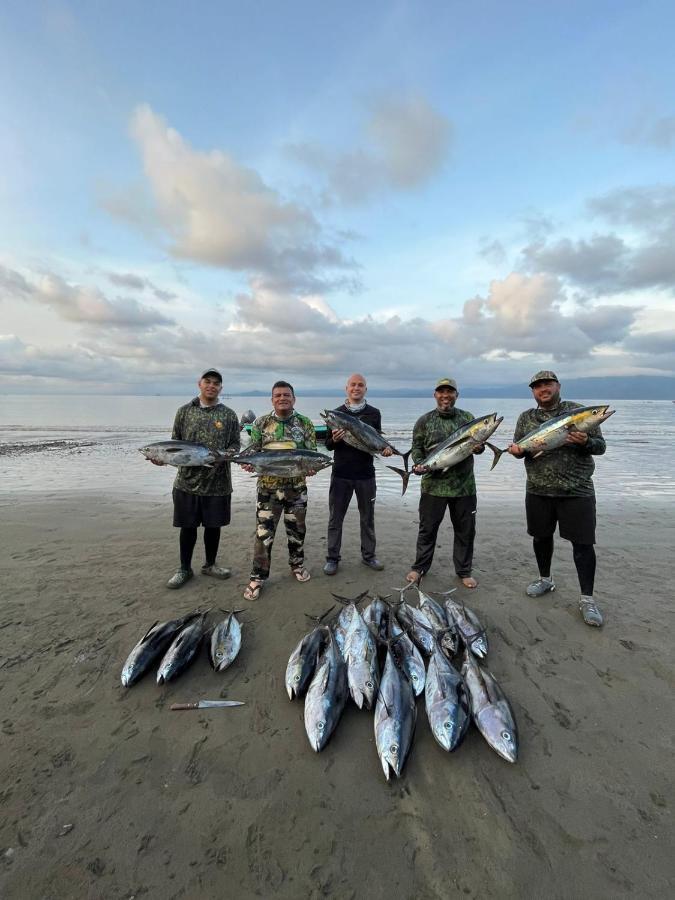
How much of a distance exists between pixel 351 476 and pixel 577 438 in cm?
330

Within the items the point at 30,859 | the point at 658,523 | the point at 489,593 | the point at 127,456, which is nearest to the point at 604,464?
the point at 658,523

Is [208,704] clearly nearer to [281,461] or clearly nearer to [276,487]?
[276,487]

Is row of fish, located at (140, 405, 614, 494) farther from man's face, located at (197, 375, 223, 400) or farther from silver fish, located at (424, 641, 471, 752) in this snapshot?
silver fish, located at (424, 641, 471, 752)

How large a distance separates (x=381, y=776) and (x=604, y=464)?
21.0 m

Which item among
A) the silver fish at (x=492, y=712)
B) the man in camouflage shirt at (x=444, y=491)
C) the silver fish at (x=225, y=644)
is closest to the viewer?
the silver fish at (x=492, y=712)

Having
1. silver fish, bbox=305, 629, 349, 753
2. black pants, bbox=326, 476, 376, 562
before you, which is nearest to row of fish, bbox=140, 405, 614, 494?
black pants, bbox=326, 476, 376, 562

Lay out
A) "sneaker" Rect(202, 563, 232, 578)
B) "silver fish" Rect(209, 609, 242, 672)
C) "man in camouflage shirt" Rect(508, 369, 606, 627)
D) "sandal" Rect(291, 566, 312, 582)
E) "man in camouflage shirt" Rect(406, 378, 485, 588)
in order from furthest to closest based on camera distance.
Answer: "sneaker" Rect(202, 563, 232, 578), "sandal" Rect(291, 566, 312, 582), "man in camouflage shirt" Rect(406, 378, 485, 588), "man in camouflage shirt" Rect(508, 369, 606, 627), "silver fish" Rect(209, 609, 242, 672)

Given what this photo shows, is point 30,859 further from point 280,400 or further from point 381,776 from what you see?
point 280,400

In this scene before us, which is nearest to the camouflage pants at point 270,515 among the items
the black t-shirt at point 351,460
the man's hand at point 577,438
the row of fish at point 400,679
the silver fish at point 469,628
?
the black t-shirt at point 351,460

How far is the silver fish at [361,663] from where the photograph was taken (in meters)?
3.71

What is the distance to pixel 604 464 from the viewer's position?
19578mm

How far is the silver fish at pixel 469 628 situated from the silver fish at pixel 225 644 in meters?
2.60

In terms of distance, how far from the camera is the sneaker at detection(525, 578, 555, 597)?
19.2ft

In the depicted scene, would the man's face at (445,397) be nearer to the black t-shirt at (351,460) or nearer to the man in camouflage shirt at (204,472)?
the black t-shirt at (351,460)
